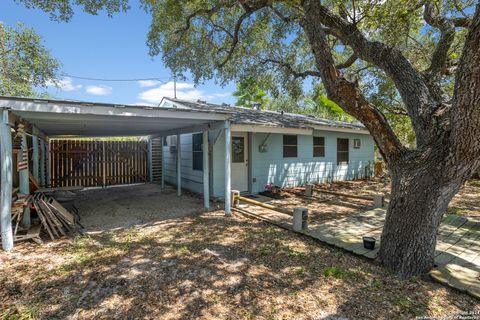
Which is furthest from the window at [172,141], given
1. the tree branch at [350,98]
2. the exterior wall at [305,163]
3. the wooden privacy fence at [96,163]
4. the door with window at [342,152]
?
the tree branch at [350,98]

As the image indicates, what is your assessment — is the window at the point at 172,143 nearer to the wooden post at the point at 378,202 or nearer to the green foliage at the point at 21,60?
the wooden post at the point at 378,202

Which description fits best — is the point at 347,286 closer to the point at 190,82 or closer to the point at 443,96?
the point at 443,96

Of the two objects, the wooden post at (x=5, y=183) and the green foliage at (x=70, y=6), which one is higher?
the green foliage at (x=70, y=6)

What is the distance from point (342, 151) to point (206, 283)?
35.7 feet

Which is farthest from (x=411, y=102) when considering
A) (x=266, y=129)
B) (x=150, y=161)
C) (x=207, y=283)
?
(x=150, y=161)

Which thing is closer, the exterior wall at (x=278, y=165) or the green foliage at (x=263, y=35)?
the green foliage at (x=263, y=35)

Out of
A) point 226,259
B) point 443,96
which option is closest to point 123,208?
point 226,259

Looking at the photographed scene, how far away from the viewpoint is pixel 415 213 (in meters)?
3.14

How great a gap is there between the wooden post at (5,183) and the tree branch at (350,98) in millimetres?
4960

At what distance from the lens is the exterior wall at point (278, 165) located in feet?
26.7

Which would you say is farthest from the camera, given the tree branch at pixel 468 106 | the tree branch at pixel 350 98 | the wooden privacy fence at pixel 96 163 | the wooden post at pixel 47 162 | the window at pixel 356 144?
the window at pixel 356 144

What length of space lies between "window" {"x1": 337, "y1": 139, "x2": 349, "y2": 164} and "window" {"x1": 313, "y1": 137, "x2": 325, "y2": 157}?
1319 millimetres

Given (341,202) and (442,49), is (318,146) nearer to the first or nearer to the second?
(341,202)

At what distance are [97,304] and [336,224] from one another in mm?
4512
